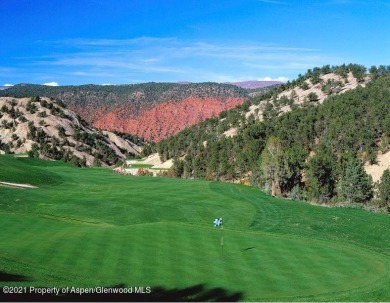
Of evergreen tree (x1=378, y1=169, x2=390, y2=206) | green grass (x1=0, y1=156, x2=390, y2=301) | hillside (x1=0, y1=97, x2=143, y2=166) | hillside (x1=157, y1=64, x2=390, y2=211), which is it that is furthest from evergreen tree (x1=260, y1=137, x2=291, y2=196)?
hillside (x1=0, y1=97, x2=143, y2=166)

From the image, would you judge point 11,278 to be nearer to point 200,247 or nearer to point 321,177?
point 200,247

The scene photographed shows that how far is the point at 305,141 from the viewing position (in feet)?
351

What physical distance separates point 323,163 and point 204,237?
2157 inches

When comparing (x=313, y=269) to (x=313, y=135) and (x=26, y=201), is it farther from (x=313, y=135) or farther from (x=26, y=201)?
(x=313, y=135)

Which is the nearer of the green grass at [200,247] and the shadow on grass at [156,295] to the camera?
the shadow on grass at [156,295]

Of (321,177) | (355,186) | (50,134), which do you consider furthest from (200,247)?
(50,134)

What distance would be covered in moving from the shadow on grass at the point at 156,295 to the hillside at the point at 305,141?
44225mm

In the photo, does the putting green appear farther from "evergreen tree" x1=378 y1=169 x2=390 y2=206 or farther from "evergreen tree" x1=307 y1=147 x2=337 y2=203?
"evergreen tree" x1=307 y1=147 x2=337 y2=203

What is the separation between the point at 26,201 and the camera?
37594mm

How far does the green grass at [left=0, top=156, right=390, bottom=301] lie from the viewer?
671 inches

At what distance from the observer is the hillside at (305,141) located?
7269 centimetres

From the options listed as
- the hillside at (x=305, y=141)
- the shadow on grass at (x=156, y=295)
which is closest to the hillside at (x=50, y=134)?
the hillside at (x=305, y=141)

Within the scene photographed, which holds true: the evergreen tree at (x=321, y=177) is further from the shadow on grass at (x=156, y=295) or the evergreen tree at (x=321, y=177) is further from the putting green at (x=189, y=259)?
the shadow on grass at (x=156, y=295)

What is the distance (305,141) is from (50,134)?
77.8 metres
